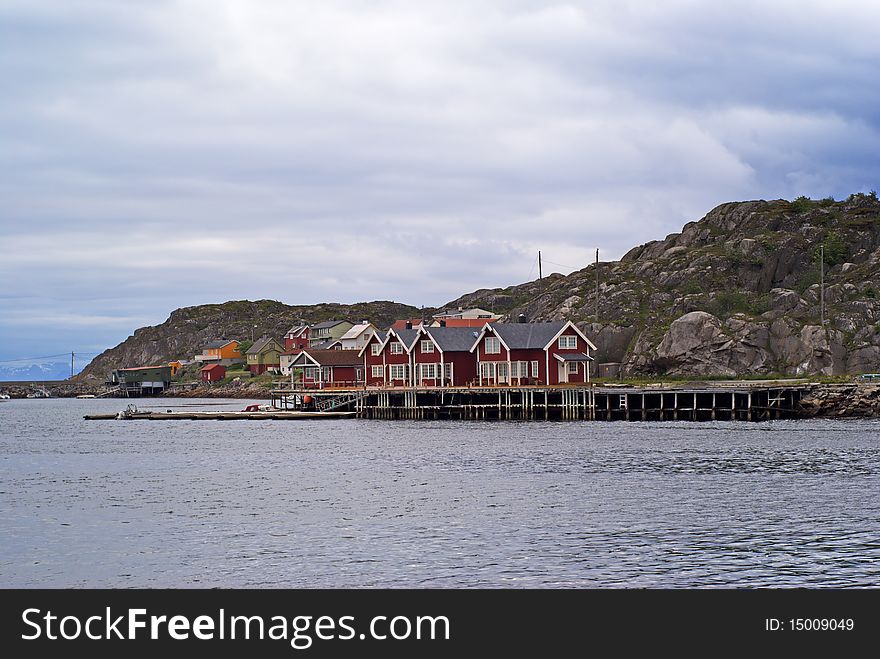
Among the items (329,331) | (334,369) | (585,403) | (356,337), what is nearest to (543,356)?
(585,403)

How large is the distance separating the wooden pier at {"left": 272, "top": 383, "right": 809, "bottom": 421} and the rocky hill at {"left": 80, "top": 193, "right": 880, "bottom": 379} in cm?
1620

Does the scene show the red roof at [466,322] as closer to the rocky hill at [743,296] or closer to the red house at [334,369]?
the rocky hill at [743,296]

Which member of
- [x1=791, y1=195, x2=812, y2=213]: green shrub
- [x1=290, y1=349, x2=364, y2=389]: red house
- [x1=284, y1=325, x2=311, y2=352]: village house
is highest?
[x1=791, y1=195, x2=812, y2=213]: green shrub

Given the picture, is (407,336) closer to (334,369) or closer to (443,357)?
(443,357)

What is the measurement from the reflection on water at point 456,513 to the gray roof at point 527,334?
2785 cm

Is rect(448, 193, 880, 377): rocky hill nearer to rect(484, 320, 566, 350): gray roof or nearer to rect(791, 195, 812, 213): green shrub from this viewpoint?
rect(791, 195, 812, 213): green shrub

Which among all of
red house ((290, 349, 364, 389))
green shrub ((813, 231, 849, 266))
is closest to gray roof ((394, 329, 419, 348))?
red house ((290, 349, 364, 389))

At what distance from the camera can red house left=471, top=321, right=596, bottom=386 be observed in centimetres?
9781

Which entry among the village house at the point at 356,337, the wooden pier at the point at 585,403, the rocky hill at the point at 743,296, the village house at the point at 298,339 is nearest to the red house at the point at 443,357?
the wooden pier at the point at 585,403

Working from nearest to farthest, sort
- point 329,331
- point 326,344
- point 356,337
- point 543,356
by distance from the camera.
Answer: point 543,356 < point 356,337 < point 326,344 < point 329,331

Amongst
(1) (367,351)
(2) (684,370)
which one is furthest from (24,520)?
(2) (684,370)

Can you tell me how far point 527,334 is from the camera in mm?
100188

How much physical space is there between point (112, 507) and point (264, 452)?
82.9 feet
